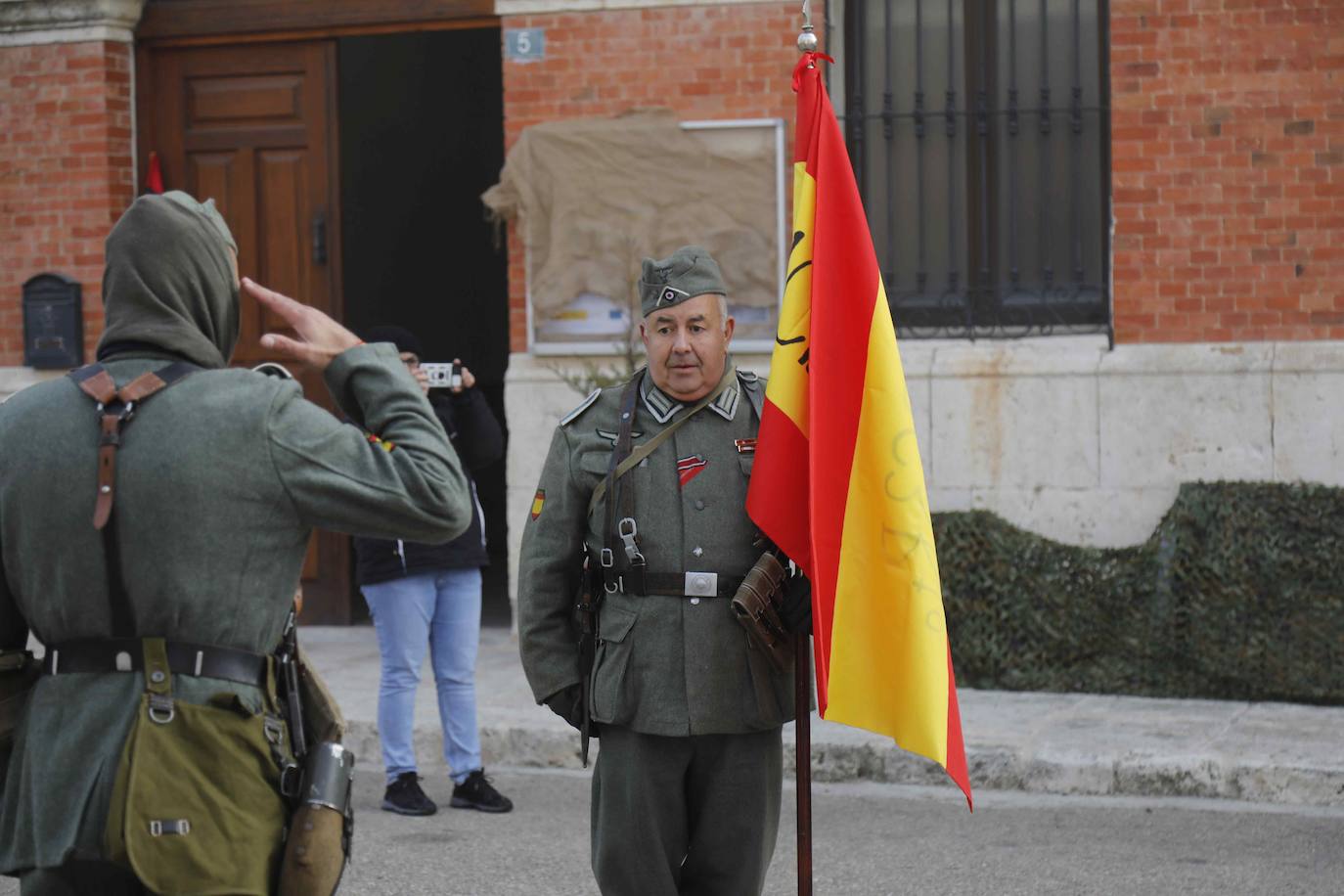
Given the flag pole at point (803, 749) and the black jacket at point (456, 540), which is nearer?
the flag pole at point (803, 749)

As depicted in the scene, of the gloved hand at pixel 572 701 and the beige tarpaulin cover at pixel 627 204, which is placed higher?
the beige tarpaulin cover at pixel 627 204

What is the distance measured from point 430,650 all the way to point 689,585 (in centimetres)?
303

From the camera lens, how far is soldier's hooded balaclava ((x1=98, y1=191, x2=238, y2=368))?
2955mm

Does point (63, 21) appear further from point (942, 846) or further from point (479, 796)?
point (942, 846)

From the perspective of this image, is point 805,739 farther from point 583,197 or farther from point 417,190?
point 417,190

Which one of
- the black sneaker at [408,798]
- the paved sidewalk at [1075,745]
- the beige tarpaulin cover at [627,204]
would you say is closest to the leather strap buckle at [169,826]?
the black sneaker at [408,798]

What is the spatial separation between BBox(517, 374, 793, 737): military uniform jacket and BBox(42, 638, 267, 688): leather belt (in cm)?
137

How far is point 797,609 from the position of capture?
4.21m

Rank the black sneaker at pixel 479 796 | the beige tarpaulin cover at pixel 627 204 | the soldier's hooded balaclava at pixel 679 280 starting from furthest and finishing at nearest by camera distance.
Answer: the beige tarpaulin cover at pixel 627 204
the black sneaker at pixel 479 796
the soldier's hooded balaclava at pixel 679 280

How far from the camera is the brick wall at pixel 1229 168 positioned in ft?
Answer: 29.1

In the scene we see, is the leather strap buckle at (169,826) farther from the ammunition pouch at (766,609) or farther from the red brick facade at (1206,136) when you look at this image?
the red brick facade at (1206,136)

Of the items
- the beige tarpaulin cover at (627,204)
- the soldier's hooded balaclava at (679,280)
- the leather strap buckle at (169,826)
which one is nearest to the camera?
the leather strap buckle at (169,826)

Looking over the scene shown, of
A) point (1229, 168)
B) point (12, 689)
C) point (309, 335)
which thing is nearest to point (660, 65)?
point (1229, 168)

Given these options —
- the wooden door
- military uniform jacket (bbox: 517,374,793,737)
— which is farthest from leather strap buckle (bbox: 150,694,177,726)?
the wooden door
